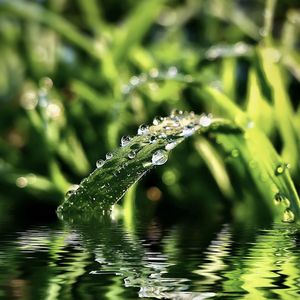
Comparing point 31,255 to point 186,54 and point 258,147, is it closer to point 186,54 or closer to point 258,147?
point 258,147

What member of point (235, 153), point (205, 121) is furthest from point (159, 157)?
point (235, 153)

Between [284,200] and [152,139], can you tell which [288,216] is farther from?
[152,139]

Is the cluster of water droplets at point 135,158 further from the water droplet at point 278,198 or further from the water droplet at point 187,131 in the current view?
the water droplet at point 278,198

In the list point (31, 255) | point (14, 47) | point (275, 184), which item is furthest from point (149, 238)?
point (14, 47)

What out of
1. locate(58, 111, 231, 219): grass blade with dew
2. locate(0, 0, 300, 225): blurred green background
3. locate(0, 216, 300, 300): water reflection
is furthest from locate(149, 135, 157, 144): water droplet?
locate(0, 0, 300, 225): blurred green background

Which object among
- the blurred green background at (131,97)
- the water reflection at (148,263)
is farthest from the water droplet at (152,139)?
the blurred green background at (131,97)

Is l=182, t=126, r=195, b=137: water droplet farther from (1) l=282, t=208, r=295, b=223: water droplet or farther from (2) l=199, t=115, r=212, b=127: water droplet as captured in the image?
(1) l=282, t=208, r=295, b=223: water droplet
